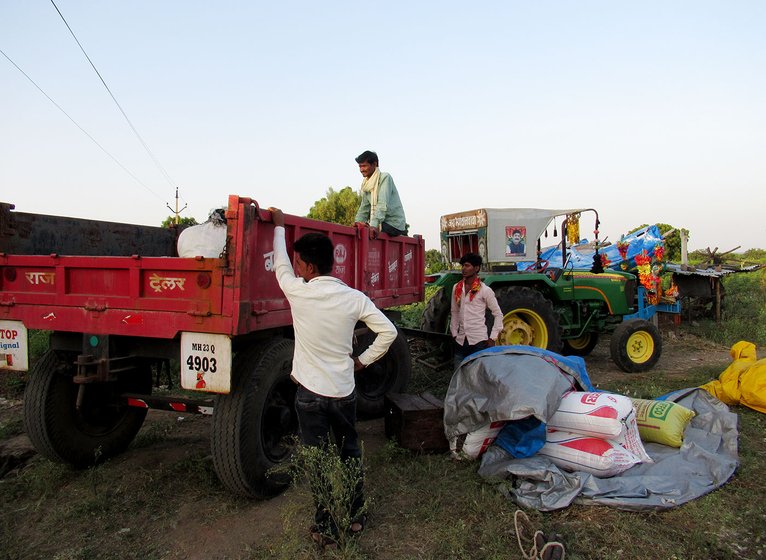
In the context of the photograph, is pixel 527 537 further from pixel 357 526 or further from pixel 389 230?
pixel 389 230

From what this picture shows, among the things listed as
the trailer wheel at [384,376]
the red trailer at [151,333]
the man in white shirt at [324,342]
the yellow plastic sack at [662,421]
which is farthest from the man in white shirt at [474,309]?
the man in white shirt at [324,342]

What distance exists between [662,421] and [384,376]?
2659mm

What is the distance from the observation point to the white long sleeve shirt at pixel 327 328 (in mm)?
2746

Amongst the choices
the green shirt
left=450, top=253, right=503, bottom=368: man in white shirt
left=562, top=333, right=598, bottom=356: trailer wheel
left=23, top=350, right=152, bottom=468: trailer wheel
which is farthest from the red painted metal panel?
left=562, top=333, right=598, bottom=356: trailer wheel

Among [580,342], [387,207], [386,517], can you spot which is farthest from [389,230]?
[580,342]

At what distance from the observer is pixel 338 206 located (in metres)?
27.2

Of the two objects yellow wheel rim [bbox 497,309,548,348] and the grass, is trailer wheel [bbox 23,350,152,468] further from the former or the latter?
yellow wheel rim [bbox 497,309,548,348]

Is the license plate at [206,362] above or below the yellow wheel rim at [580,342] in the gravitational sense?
above

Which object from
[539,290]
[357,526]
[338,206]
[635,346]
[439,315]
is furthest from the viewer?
[338,206]

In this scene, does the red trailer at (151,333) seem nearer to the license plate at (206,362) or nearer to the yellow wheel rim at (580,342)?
the license plate at (206,362)

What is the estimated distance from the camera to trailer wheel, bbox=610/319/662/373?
7355mm

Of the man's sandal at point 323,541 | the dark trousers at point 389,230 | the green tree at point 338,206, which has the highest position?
the green tree at point 338,206

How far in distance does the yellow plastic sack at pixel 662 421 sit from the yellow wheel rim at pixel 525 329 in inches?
102

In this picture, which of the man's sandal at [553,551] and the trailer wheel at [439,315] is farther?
the trailer wheel at [439,315]
